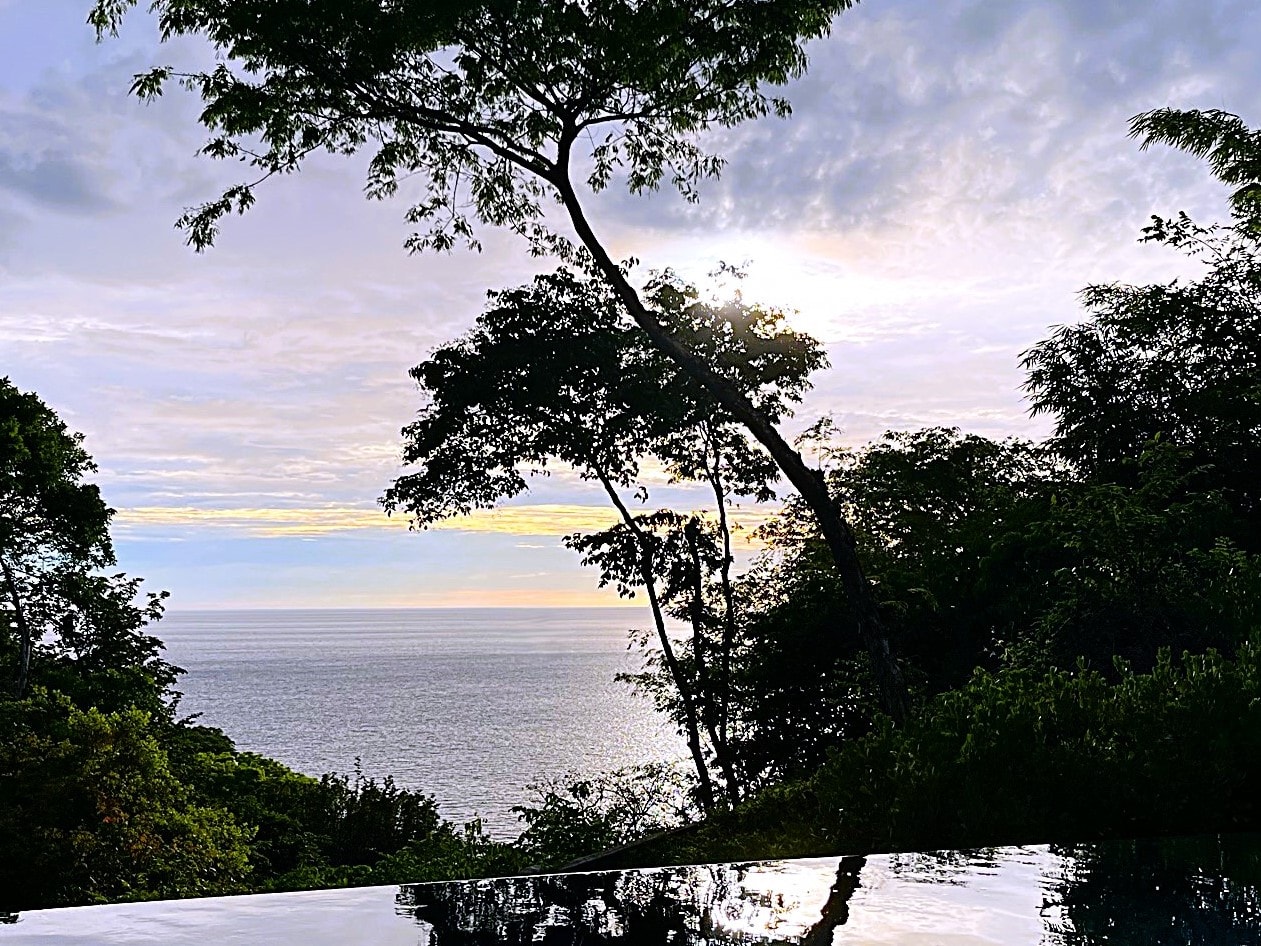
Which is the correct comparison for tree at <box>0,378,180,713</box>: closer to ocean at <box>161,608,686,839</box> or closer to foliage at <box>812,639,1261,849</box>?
ocean at <box>161,608,686,839</box>

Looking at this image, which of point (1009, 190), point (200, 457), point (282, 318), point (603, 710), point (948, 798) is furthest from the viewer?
point (603, 710)

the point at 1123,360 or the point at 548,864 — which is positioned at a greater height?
the point at 1123,360

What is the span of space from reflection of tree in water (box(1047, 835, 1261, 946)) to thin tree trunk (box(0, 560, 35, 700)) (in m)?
15.9

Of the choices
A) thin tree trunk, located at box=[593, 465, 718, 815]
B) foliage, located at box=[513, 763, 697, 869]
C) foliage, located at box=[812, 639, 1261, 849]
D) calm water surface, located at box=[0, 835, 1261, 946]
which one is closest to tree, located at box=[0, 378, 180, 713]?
foliage, located at box=[513, 763, 697, 869]

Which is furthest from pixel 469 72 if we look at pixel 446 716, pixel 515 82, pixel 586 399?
pixel 446 716

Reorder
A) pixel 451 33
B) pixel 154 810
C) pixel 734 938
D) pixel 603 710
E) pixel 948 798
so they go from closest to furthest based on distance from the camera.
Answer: pixel 734 938, pixel 948 798, pixel 451 33, pixel 154 810, pixel 603 710

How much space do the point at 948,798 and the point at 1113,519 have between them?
19.6 feet

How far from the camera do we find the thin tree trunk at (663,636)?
11578mm

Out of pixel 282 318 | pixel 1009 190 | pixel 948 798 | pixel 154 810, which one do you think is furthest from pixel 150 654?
pixel 948 798

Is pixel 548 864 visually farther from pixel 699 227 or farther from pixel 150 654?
pixel 150 654

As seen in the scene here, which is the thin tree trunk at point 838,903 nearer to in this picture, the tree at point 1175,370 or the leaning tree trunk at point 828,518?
the leaning tree trunk at point 828,518

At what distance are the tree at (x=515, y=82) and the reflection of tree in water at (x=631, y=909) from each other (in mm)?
6198

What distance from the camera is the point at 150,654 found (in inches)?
649

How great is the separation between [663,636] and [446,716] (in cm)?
4711
